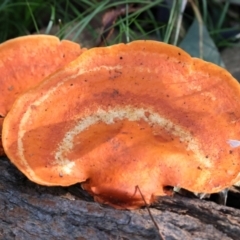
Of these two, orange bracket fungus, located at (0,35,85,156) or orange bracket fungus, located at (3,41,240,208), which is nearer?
orange bracket fungus, located at (3,41,240,208)

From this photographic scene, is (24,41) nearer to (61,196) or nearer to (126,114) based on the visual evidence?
(126,114)

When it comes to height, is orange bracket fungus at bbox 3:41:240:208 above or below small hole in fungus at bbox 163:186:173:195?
above

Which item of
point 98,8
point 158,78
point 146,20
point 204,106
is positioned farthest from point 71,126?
point 146,20

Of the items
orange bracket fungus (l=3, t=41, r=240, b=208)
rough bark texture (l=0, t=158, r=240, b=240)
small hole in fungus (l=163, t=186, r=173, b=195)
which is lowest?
rough bark texture (l=0, t=158, r=240, b=240)

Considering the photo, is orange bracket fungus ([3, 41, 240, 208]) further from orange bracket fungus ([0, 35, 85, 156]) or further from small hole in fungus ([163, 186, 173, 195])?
orange bracket fungus ([0, 35, 85, 156])

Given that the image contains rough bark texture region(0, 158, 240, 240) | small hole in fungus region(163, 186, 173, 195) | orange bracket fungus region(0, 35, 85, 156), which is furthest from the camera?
orange bracket fungus region(0, 35, 85, 156)

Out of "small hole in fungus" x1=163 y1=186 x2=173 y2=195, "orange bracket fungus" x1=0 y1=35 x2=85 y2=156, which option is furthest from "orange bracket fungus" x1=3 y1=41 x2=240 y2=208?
"orange bracket fungus" x1=0 y1=35 x2=85 y2=156
